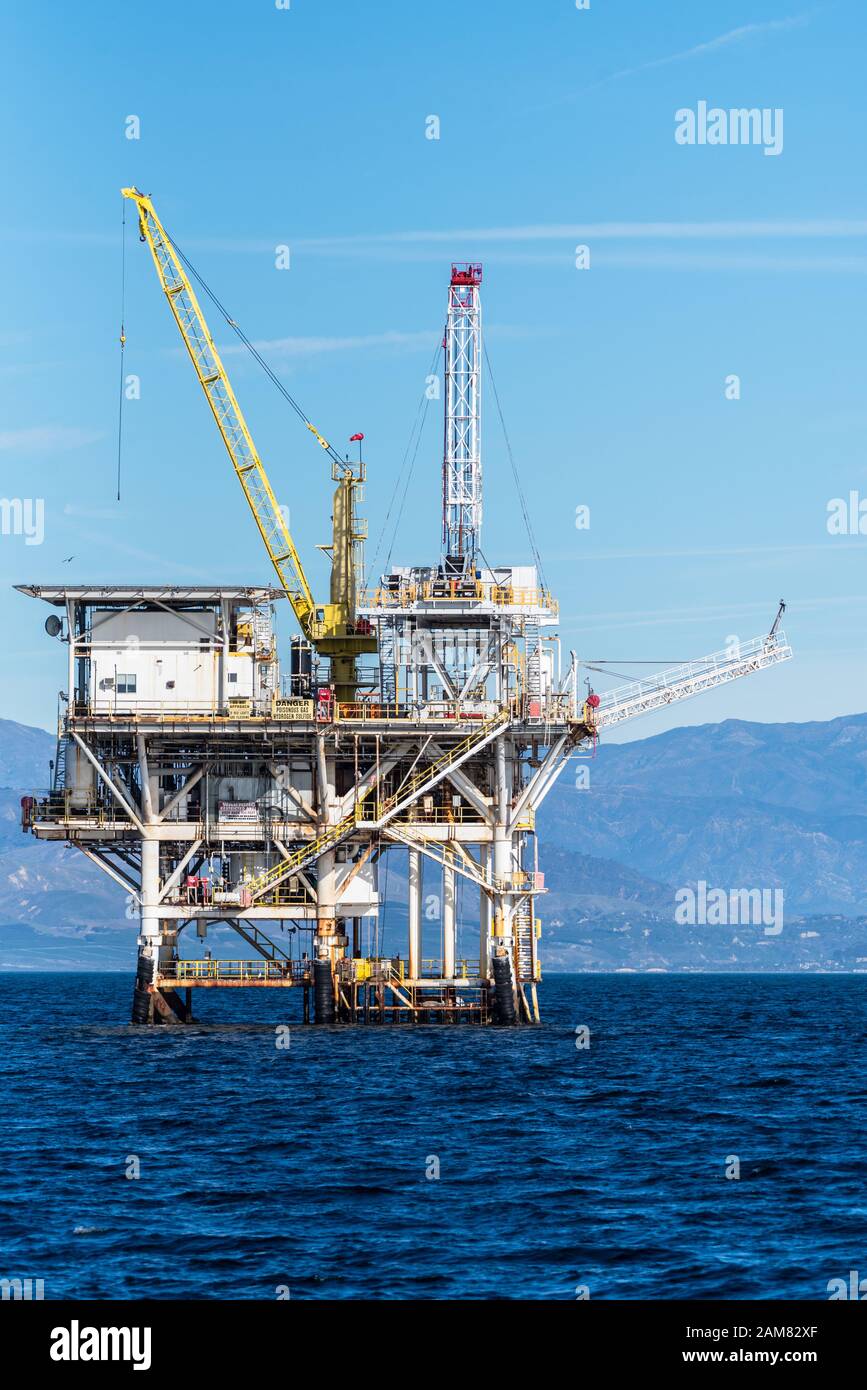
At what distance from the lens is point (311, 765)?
3223 inches

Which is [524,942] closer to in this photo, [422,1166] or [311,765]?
[311,765]

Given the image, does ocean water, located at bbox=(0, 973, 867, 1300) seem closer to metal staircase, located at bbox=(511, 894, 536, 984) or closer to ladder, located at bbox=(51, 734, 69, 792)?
metal staircase, located at bbox=(511, 894, 536, 984)

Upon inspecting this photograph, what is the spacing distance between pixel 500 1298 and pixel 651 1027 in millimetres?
78074

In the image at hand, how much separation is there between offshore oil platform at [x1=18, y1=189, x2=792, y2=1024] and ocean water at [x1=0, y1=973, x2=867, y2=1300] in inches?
164

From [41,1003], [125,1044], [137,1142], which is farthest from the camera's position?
[41,1003]

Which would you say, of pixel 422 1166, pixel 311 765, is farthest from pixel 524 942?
pixel 422 1166

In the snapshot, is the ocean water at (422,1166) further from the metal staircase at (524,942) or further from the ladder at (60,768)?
the ladder at (60,768)

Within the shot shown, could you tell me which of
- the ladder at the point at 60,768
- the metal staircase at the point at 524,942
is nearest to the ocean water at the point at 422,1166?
the metal staircase at the point at 524,942

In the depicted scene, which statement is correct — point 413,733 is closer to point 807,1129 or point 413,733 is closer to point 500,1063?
point 500,1063

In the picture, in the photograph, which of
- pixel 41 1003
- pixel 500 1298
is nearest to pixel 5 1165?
pixel 500 1298

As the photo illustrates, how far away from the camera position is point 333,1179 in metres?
47.3

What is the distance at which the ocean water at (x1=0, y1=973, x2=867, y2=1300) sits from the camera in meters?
36.8

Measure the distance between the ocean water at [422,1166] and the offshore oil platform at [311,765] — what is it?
13.7 ft

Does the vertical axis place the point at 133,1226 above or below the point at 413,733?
below
